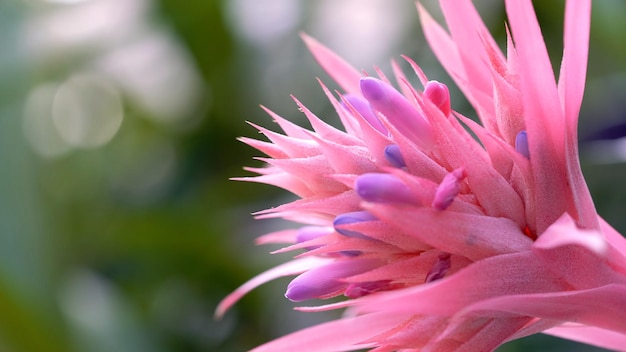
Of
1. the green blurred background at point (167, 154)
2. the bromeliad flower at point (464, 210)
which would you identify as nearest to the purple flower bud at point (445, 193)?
the bromeliad flower at point (464, 210)

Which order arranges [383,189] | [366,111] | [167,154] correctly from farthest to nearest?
[167,154]
[366,111]
[383,189]

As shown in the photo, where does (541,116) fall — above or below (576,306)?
above

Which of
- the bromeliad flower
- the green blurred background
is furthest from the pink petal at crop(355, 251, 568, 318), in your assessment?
the green blurred background

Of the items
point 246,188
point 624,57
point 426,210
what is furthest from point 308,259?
point 246,188

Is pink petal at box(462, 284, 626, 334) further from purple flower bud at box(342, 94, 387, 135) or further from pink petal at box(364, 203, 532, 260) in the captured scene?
purple flower bud at box(342, 94, 387, 135)

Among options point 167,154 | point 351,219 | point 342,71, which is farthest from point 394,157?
point 167,154

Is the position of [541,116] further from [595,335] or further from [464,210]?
[595,335]
